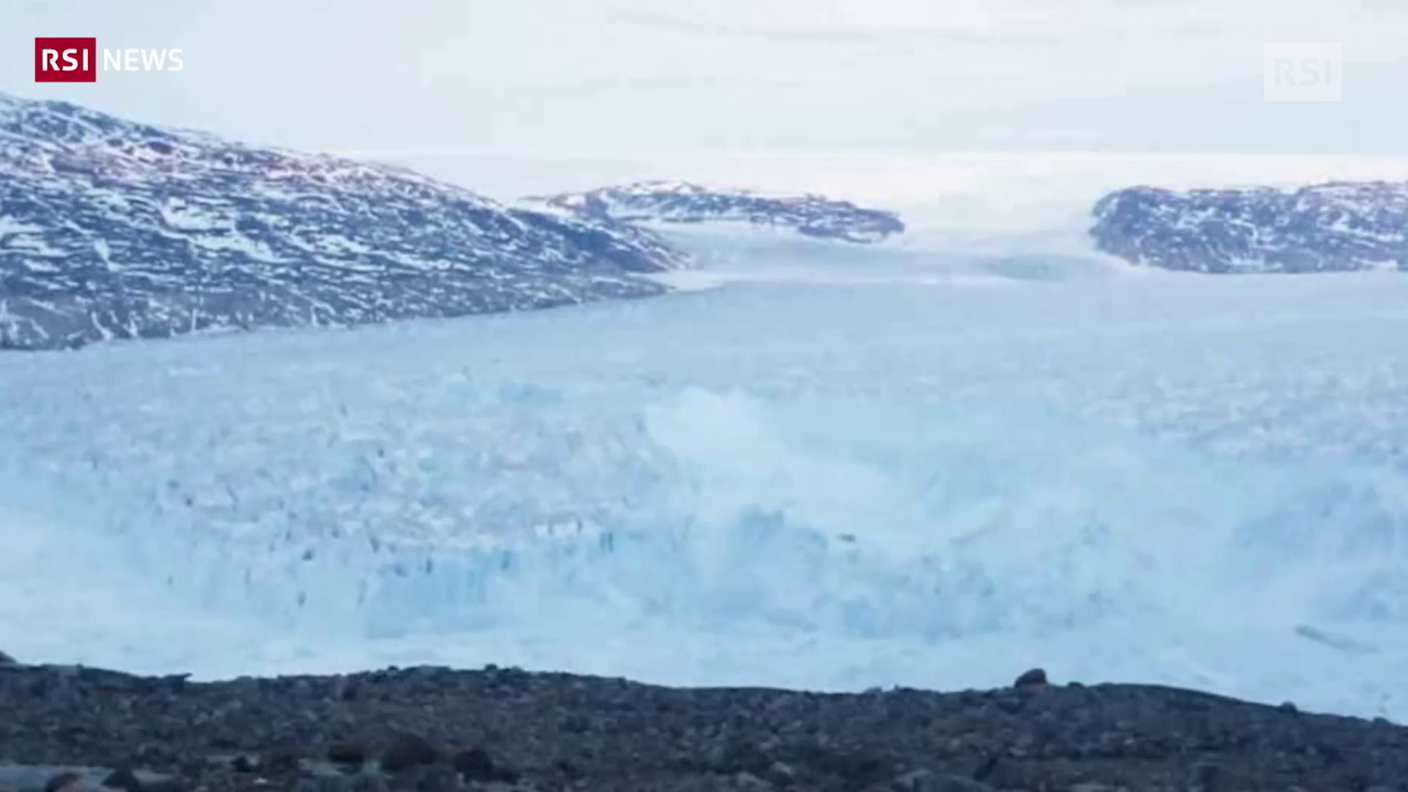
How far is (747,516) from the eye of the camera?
12.6 meters

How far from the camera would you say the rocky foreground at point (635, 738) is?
573 cm

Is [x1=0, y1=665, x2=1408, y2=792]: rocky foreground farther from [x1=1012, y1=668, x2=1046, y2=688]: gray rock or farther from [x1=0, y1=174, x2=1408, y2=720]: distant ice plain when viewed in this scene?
[x1=0, y1=174, x2=1408, y2=720]: distant ice plain

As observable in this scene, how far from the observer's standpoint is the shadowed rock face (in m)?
25.1

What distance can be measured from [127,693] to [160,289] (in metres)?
15.7

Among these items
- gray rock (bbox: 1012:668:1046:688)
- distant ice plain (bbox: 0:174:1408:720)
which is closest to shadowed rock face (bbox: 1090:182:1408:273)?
distant ice plain (bbox: 0:174:1408:720)

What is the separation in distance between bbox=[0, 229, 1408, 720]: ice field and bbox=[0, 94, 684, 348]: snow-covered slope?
4728mm

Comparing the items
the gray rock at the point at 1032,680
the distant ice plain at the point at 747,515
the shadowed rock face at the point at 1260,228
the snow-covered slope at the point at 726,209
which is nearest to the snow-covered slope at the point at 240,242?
the snow-covered slope at the point at 726,209

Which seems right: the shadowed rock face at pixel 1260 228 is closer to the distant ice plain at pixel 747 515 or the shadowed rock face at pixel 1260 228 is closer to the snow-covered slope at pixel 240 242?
the snow-covered slope at pixel 240 242

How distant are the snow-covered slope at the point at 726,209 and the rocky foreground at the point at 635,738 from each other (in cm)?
1831

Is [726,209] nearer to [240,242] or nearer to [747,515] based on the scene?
[240,242]

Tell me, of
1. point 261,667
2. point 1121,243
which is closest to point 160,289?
point 1121,243

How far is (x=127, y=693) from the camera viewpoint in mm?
7539

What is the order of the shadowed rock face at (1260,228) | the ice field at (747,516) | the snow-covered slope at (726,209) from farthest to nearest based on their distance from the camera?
the snow-covered slope at (726,209) < the shadowed rock face at (1260,228) < the ice field at (747,516)

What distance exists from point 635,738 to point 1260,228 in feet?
67.1
